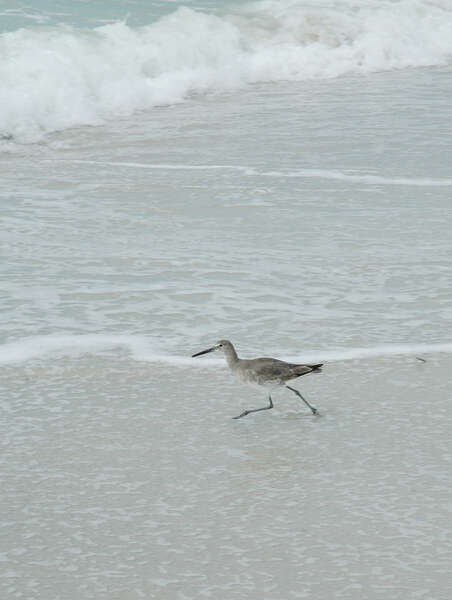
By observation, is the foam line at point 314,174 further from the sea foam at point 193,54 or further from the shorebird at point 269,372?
the shorebird at point 269,372

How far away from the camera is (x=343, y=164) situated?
378 inches

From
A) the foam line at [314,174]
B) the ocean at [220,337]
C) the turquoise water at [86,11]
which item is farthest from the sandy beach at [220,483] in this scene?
the turquoise water at [86,11]

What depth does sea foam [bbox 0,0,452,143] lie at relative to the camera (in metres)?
13.0

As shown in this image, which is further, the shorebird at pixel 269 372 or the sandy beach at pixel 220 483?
the shorebird at pixel 269 372

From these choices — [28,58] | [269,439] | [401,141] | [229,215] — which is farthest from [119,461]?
[28,58]

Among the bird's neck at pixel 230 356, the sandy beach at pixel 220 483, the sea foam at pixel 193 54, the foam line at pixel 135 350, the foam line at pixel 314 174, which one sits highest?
the bird's neck at pixel 230 356

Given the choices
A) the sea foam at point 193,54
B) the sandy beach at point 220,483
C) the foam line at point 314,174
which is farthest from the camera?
the sea foam at point 193,54

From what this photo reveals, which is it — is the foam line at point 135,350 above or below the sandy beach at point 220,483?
below

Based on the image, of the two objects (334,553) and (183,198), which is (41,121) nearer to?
(183,198)

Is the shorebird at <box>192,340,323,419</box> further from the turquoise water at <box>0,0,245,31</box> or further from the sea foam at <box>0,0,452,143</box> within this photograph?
the turquoise water at <box>0,0,245,31</box>

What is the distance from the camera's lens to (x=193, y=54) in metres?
16.5

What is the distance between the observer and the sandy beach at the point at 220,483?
10.8 ft

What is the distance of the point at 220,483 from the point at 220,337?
1621mm

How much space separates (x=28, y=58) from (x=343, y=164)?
5699mm
